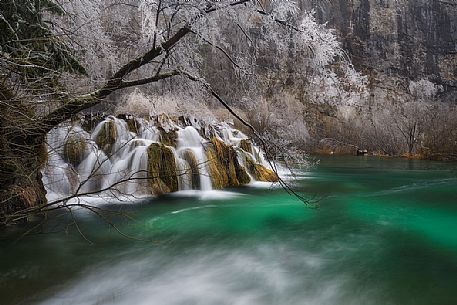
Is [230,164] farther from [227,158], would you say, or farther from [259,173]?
[259,173]

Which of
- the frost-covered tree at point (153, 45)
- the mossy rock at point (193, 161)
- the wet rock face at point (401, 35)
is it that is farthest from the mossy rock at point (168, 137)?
the wet rock face at point (401, 35)

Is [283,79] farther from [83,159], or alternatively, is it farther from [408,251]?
[408,251]

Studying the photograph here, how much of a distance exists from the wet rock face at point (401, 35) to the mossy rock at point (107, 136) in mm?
58513

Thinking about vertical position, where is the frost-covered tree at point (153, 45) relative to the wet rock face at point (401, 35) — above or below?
below

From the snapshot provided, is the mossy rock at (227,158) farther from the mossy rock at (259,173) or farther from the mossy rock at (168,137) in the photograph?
the mossy rock at (168,137)

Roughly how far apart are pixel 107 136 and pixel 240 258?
9.01 meters

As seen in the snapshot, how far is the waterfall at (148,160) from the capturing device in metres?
11.7

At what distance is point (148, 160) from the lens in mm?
12477

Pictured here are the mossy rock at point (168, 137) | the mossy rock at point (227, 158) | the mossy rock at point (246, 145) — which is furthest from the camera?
the mossy rock at point (246, 145)

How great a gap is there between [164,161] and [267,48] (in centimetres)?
778

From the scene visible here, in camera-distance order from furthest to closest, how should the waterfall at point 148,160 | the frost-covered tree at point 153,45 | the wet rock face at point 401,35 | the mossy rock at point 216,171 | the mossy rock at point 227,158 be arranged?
the wet rock face at point 401,35 → the mossy rock at point 227,158 → the mossy rock at point 216,171 → the waterfall at point 148,160 → the frost-covered tree at point 153,45

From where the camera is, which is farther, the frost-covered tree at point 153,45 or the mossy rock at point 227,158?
the mossy rock at point 227,158

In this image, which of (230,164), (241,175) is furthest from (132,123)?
(241,175)

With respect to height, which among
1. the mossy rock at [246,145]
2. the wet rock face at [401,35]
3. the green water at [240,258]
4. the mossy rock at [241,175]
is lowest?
the green water at [240,258]
